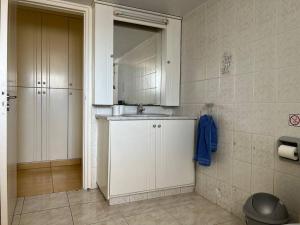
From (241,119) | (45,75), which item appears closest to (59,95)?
(45,75)

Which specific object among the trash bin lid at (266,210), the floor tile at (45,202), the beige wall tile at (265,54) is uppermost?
the beige wall tile at (265,54)

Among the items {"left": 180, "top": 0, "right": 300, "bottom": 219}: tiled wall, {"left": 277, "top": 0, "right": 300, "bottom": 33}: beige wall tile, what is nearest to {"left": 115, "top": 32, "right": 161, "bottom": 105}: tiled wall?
{"left": 180, "top": 0, "right": 300, "bottom": 219}: tiled wall

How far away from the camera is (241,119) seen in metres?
1.90

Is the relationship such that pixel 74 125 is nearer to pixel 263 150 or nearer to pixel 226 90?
pixel 226 90

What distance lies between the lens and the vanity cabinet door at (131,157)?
2068 mm

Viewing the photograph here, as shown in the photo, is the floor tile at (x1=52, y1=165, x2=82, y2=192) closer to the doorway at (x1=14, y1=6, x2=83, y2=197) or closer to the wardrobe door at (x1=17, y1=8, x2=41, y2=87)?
the doorway at (x1=14, y1=6, x2=83, y2=197)

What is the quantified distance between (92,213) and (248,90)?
66.4 inches

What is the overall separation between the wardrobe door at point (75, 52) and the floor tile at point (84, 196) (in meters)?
1.72

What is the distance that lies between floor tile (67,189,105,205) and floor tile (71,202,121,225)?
90 millimetres

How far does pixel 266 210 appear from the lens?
4.52 feet

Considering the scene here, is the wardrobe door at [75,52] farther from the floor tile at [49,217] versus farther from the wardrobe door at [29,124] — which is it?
the floor tile at [49,217]

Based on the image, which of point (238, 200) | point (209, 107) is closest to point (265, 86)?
point (209, 107)

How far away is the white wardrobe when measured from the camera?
10.5 feet

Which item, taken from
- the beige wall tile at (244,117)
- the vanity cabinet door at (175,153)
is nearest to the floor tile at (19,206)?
the vanity cabinet door at (175,153)
